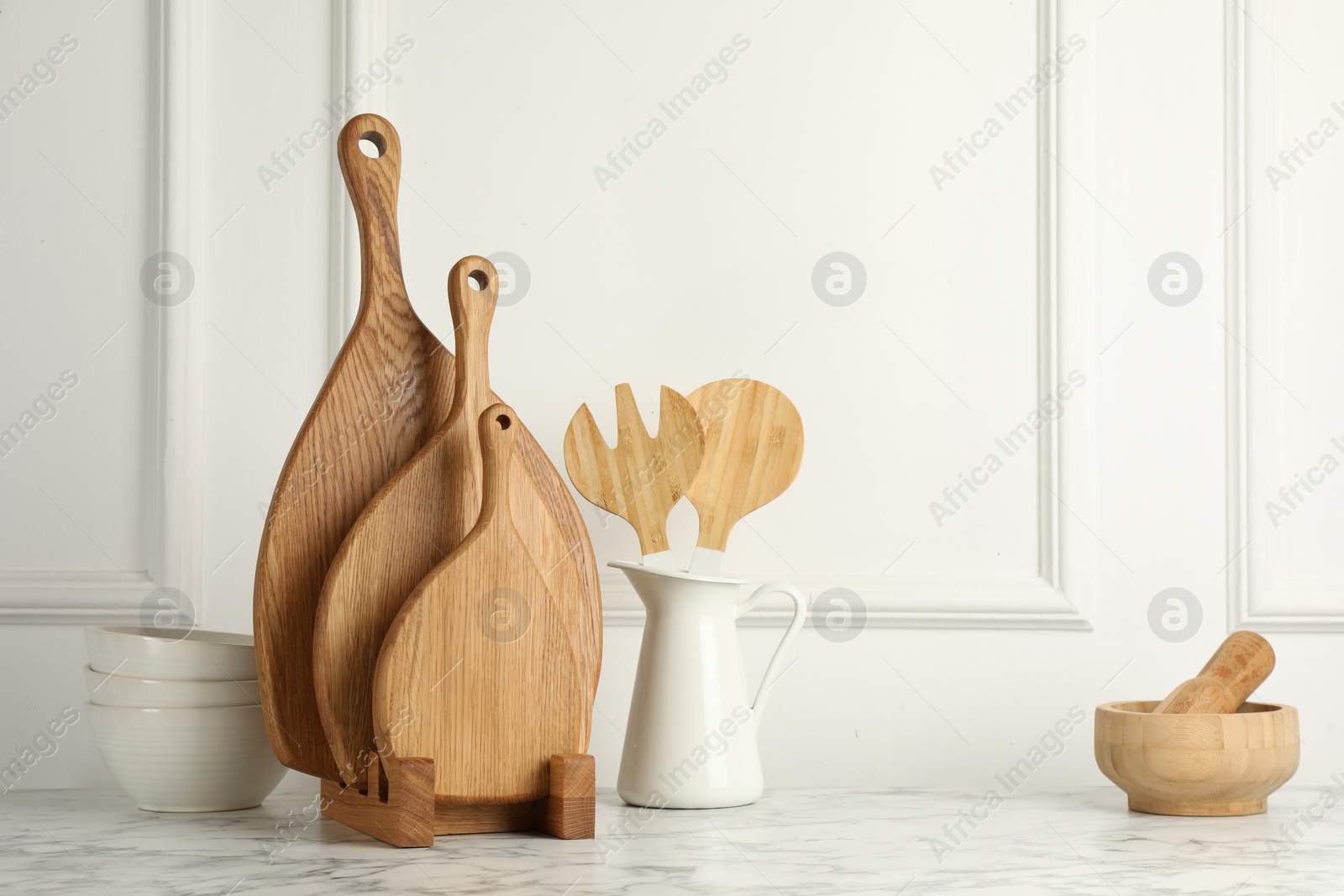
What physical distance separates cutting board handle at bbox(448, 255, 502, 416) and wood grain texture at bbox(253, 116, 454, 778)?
0.16 feet

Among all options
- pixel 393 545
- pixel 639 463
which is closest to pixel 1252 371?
pixel 639 463

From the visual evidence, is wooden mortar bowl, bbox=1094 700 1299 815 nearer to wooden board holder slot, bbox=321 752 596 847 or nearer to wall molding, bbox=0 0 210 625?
wooden board holder slot, bbox=321 752 596 847

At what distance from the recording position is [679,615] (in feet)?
2.83

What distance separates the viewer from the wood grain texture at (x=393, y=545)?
2.46ft

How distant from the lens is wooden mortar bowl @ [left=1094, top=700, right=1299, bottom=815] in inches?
31.7

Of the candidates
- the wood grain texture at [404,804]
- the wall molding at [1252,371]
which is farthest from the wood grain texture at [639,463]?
the wall molding at [1252,371]

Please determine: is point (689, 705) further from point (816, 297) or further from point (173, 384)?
point (173, 384)

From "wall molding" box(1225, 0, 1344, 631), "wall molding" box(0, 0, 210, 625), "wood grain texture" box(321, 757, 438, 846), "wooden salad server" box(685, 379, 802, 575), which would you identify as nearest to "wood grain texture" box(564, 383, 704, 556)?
"wooden salad server" box(685, 379, 802, 575)

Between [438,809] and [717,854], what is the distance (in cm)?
20

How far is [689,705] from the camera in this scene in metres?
0.85

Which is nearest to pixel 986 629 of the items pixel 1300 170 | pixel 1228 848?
pixel 1228 848

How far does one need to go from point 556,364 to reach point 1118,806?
2.10ft

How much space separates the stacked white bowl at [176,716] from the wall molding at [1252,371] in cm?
91

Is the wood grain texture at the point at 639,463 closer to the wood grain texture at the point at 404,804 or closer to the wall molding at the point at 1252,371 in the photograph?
the wood grain texture at the point at 404,804
